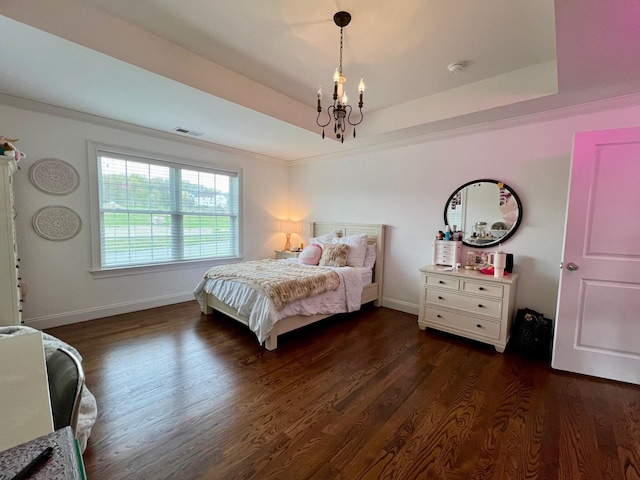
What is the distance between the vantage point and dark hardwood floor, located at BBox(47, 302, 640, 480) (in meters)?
1.46

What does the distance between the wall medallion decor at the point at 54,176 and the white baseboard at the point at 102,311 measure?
1397 mm

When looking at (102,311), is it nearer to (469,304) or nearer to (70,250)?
(70,250)

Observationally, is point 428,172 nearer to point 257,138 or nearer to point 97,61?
point 257,138

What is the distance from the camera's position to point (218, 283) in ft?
10.8

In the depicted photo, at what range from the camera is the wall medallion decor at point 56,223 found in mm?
2985

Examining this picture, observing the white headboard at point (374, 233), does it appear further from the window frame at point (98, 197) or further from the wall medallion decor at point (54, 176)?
the wall medallion decor at point (54, 176)

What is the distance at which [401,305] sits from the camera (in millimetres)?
3902

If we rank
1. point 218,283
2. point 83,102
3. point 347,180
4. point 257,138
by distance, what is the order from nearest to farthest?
point 83,102, point 218,283, point 257,138, point 347,180

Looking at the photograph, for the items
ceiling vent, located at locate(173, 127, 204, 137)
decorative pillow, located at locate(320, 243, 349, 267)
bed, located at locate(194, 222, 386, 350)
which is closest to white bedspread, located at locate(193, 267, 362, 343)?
bed, located at locate(194, 222, 386, 350)

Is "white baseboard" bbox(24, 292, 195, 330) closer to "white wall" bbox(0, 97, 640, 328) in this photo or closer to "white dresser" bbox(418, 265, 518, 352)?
"white wall" bbox(0, 97, 640, 328)

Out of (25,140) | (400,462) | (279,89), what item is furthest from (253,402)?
(25,140)

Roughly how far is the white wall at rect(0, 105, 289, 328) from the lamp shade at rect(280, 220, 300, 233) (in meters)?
1.79

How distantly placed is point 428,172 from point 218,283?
298 centimetres

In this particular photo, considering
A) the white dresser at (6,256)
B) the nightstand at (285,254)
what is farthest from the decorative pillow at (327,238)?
the white dresser at (6,256)
